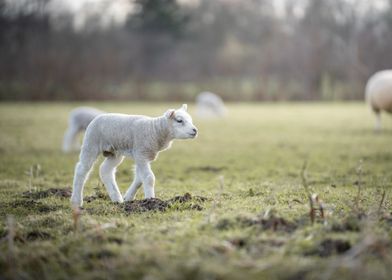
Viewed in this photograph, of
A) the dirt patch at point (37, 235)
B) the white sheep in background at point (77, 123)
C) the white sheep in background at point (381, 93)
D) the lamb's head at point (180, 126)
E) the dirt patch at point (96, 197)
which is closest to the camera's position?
the dirt patch at point (37, 235)

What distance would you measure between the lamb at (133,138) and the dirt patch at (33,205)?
34 centimetres

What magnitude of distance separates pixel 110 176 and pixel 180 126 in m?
1.20

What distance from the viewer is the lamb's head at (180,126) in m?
6.84

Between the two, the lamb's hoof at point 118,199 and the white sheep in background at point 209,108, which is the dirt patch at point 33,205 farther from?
the white sheep in background at point 209,108

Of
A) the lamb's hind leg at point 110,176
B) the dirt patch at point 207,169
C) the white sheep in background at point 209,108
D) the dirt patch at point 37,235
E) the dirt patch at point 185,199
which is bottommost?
the dirt patch at point 207,169

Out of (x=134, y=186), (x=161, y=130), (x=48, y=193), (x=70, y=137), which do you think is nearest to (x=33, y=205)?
(x=48, y=193)

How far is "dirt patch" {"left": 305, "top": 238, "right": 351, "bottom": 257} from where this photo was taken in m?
4.59

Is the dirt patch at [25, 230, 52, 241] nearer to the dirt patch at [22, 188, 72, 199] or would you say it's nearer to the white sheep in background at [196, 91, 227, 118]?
the dirt patch at [22, 188, 72, 199]

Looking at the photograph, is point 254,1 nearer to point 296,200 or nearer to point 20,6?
point 20,6

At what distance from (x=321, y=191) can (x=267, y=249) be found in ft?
11.5

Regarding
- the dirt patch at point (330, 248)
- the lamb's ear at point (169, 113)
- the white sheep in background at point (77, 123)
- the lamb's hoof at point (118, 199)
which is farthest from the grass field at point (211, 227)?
the white sheep in background at point (77, 123)

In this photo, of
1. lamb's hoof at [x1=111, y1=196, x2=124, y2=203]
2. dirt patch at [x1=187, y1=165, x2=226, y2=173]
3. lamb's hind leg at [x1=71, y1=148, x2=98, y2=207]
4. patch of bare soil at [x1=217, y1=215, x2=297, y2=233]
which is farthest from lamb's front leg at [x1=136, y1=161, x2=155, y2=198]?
dirt patch at [x1=187, y1=165, x2=226, y2=173]

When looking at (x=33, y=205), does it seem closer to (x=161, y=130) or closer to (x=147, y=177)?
(x=147, y=177)

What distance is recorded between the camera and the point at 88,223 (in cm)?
554
